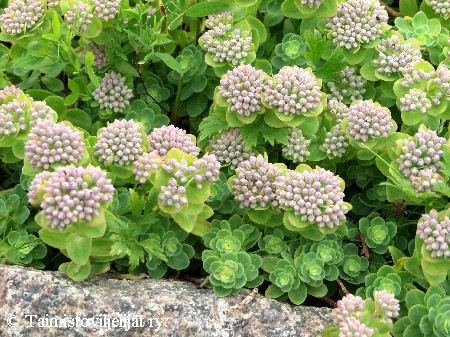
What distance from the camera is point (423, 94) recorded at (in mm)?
2623

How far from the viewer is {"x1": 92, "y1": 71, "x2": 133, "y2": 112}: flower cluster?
296 centimetres

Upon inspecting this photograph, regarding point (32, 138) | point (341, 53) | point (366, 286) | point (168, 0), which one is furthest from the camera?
point (168, 0)

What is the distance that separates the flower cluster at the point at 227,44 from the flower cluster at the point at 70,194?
1.01 meters

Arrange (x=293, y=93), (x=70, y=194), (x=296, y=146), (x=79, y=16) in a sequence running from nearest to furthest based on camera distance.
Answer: (x=70, y=194), (x=293, y=93), (x=296, y=146), (x=79, y=16)

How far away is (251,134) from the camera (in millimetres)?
2691

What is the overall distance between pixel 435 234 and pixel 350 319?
456mm

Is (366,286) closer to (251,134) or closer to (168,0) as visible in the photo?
(251,134)

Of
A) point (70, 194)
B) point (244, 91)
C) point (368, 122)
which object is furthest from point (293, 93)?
point (70, 194)

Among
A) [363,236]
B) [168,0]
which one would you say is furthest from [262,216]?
[168,0]

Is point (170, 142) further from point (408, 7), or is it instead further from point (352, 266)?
point (408, 7)

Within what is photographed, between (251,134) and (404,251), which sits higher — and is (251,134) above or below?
above

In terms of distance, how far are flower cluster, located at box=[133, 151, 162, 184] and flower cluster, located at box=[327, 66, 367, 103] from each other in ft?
3.33

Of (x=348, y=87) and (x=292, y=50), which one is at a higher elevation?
(x=292, y=50)

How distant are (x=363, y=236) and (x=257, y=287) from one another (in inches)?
20.7
